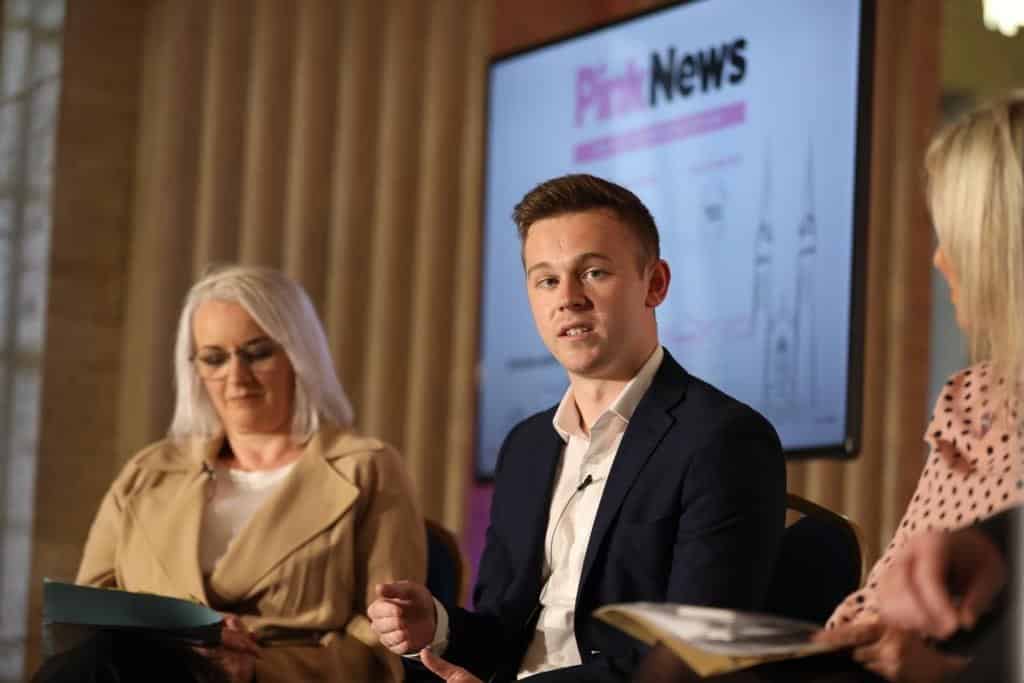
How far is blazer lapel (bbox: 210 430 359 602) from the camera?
3779 mm

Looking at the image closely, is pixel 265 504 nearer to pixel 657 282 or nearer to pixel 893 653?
pixel 657 282

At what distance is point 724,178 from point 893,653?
9.48 feet

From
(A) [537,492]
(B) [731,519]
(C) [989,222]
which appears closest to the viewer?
(C) [989,222]

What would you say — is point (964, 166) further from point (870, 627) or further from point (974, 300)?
point (870, 627)

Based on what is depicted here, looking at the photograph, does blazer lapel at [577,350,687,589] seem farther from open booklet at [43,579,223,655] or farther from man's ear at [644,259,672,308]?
open booklet at [43,579,223,655]

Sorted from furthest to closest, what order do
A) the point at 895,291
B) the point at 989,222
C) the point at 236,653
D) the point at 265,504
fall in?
the point at 895,291 → the point at 265,504 → the point at 236,653 → the point at 989,222

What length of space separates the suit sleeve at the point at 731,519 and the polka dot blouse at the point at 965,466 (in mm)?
329

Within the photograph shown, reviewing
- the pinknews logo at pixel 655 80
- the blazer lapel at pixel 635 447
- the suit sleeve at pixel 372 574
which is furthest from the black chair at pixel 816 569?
the pinknews logo at pixel 655 80

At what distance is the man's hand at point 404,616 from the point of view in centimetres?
267

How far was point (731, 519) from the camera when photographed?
2.60m

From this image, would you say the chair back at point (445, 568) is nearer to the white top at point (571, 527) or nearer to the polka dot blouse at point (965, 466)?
the white top at point (571, 527)

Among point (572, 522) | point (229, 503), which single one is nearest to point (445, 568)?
point (229, 503)

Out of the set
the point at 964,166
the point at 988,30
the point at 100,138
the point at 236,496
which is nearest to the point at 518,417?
the point at 236,496

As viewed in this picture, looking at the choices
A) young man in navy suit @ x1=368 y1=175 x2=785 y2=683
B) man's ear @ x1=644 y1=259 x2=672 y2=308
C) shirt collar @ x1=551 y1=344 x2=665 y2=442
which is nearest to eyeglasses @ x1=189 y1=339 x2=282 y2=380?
young man in navy suit @ x1=368 y1=175 x2=785 y2=683
